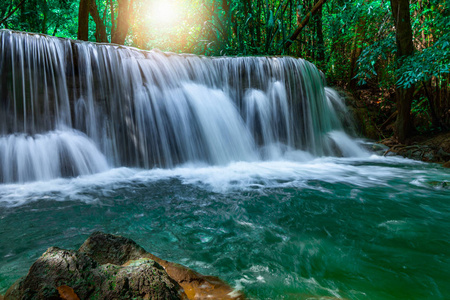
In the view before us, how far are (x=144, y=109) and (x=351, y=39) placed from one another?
6153 millimetres

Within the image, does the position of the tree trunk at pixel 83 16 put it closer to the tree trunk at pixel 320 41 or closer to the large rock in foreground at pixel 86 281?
the tree trunk at pixel 320 41

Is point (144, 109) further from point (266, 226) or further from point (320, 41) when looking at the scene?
point (320, 41)

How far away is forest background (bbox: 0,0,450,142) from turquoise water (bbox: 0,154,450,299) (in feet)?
9.08

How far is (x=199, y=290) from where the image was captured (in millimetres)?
1330

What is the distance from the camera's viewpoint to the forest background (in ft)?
18.4

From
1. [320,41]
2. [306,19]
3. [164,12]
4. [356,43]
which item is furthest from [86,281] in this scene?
[164,12]

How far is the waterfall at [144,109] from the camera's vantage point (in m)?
3.96

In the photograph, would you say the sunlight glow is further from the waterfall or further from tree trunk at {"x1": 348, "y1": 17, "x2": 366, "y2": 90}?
tree trunk at {"x1": 348, "y1": 17, "x2": 366, "y2": 90}

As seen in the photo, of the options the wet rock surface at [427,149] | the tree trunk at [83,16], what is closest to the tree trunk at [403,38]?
the wet rock surface at [427,149]

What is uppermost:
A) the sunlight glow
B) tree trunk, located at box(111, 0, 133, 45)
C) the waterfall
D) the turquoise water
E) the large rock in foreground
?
the sunlight glow

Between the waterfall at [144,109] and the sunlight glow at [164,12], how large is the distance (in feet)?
19.5

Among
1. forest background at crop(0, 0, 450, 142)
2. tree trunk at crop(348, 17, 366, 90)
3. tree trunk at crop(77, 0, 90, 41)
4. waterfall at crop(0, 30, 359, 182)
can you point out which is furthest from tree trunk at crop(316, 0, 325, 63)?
tree trunk at crop(77, 0, 90, 41)

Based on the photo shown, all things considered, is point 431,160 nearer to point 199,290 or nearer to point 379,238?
point 379,238

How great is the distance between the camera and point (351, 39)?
26.1ft
